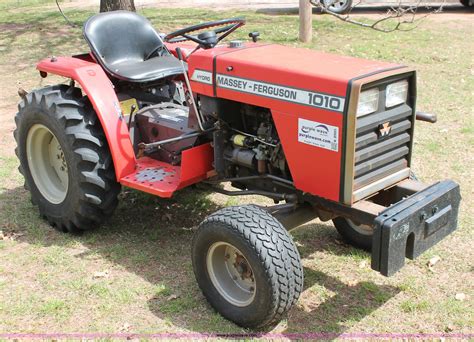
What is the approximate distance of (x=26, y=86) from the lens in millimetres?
8438

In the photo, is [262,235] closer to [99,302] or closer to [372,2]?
[99,302]

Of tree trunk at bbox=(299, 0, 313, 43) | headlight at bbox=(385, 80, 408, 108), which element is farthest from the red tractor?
tree trunk at bbox=(299, 0, 313, 43)

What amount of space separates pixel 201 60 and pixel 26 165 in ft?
5.89

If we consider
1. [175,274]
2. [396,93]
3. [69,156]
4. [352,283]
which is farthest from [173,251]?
[396,93]

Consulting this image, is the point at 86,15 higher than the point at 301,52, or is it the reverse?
the point at 301,52

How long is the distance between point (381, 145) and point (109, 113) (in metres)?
1.83

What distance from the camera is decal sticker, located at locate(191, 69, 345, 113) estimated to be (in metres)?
3.09

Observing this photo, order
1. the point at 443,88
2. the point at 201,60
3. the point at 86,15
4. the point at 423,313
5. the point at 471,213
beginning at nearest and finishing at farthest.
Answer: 1. the point at 423,313
2. the point at 201,60
3. the point at 471,213
4. the point at 443,88
5. the point at 86,15

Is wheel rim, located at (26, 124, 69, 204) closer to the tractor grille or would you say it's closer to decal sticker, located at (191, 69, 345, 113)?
decal sticker, located at (191, 69, 345, 113)

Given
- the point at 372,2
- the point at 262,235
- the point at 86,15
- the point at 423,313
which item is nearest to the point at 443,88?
the point at 423,313

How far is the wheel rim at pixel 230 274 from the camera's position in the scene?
11.2 feet

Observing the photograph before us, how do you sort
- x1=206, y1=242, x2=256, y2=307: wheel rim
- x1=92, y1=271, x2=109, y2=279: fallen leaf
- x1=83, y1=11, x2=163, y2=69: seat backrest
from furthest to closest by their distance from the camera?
x1=83, y1=11, x2=163, y2=69: seat backrest < x1=92, y1=271, x2=109, y2=279: fallen leaf < x1=206, y1=242, x2=256, y2=307: wheel rim

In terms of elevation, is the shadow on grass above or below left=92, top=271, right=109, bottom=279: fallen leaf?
Answer: below

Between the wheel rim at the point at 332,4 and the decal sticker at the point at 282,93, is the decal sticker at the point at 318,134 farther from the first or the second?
the wheel rim at the point at 332,4
